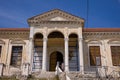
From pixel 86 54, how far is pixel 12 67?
32.0 ft

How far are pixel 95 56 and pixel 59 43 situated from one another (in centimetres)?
528

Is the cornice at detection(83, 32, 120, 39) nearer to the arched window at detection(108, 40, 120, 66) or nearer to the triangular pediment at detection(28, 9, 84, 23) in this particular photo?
the arched window at detection(108, 40, 120, 66)

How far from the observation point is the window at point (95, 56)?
25172 millimetres

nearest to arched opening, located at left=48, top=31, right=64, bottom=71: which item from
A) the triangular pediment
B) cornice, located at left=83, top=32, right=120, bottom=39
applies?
the triangular pediment

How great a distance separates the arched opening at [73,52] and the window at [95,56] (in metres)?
2.03

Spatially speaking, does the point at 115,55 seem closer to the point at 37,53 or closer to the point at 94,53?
the point at 94,53

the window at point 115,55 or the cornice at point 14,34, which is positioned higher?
the cornice at point 14,34

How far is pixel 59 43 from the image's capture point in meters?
27.1

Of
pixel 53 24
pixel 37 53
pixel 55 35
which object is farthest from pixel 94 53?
pixel 37 53

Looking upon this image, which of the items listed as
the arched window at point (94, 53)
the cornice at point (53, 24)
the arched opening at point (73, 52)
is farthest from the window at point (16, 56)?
the arched window at point (94, 53)

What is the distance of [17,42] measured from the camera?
86.2ft

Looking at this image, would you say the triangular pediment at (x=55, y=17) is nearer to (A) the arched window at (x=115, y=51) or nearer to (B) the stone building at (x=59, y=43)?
(B) the stone building at (x=59, y=43)

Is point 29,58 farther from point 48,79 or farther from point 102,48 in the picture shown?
point 102,48

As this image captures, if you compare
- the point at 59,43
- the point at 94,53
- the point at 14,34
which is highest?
the point at 14,34
